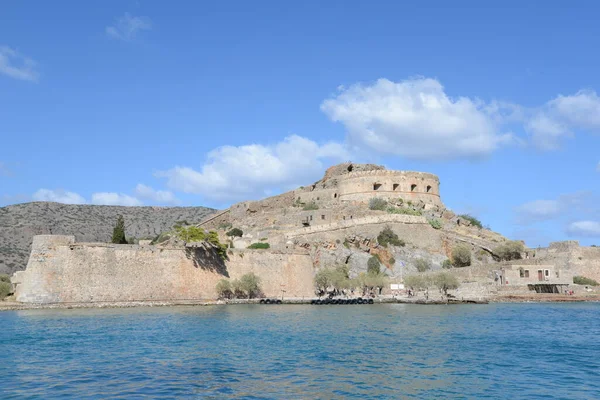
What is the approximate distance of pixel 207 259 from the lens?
126 ft

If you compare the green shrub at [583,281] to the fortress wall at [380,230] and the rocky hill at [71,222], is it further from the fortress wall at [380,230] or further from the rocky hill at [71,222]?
the rocky hill at [71,222]

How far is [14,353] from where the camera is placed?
18250mm

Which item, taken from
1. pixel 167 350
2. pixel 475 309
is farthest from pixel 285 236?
pixel 167 350

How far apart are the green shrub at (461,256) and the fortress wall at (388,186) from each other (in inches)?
408

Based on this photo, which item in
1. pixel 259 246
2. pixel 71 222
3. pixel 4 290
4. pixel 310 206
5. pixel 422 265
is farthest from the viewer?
pixel 71 222

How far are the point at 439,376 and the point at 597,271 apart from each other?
34.9m

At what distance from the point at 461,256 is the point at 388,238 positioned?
530 cm

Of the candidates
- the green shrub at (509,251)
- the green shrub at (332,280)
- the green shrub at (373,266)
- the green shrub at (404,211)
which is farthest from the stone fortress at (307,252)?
the green shrub at (332,280)

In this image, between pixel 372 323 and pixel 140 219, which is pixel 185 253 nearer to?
pixel 372 323

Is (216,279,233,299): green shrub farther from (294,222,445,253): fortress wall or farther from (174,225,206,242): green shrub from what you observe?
(294,222,445,253): fortress wall

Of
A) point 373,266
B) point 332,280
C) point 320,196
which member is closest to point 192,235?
point 332,280

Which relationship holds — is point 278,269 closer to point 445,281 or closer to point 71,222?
point 445,281

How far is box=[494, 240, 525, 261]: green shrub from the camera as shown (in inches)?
1823

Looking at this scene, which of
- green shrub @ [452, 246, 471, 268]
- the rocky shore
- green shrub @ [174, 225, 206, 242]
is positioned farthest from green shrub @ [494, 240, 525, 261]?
green shrub @ [174, 225, 206, 242]
